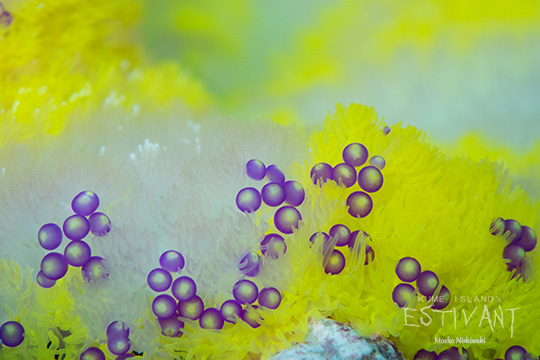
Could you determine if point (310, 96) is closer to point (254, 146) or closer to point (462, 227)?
point (254, 146)

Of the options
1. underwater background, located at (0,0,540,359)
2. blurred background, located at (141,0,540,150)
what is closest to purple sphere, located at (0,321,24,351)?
underwater background, located at (0,0,540,359)

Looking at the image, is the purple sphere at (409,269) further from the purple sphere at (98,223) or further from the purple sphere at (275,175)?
the purple sphere at (98,223)

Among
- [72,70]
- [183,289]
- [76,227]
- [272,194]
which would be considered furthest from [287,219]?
[72,70]

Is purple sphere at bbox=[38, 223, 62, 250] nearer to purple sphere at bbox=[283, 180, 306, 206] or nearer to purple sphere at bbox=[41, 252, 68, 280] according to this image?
purple sphere at bbox=[41, 252, 68, 280]

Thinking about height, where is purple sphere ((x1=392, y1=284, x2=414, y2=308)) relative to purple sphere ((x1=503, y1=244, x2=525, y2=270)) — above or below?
below

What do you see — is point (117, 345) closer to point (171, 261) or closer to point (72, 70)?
point (171, 261)

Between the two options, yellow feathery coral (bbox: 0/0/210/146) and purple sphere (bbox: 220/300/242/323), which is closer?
purple sphere (bbox: 220/300/242/323)
